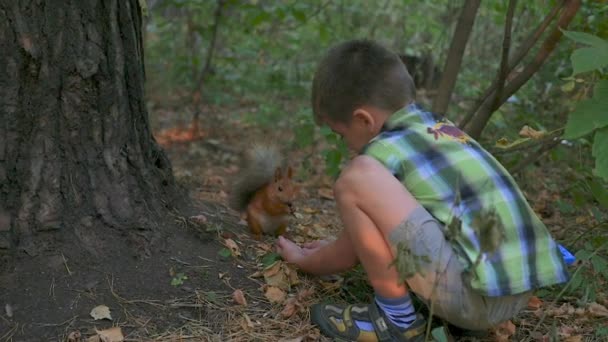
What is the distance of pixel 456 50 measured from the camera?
356 centimetres

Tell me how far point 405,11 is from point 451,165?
5193 mm

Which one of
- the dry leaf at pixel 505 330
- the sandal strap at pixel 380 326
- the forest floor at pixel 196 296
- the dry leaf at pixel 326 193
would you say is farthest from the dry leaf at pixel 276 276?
the dry leaf at pixel 326 193

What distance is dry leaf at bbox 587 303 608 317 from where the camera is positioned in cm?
253

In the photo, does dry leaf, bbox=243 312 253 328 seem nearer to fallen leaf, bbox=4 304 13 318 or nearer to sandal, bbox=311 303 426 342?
sandal, bbox=311 303 426 342

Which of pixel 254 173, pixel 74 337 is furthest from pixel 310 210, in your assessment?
pixel 74 337

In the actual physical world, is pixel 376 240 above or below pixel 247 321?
above

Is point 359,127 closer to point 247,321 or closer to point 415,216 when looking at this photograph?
point 415,216

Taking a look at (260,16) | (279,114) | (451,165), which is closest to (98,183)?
(451,165)

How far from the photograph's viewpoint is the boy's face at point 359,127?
2254 mm

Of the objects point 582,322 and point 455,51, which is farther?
point 455,51

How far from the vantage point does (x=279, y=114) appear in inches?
250

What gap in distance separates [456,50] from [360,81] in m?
1.53

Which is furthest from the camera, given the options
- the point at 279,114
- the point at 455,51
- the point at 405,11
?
the point at 405,11

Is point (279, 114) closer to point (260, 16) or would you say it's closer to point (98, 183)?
point (260, 16)
